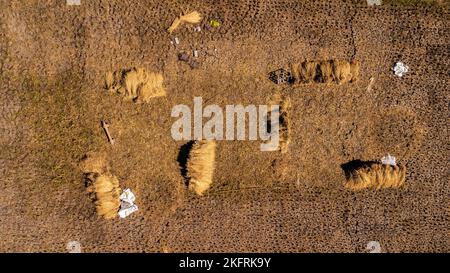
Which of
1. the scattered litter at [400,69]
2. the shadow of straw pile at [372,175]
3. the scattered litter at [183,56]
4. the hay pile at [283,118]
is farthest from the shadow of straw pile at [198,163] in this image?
the scattered litter at [400,69]

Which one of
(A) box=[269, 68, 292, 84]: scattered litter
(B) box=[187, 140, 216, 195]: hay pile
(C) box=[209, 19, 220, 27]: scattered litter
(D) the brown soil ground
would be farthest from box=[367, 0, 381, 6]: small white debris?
(B) box=[187, 140, 216, 195]: hay pile

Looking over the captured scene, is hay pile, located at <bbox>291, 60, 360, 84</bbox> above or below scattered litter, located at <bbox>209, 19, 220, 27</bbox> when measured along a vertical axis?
below

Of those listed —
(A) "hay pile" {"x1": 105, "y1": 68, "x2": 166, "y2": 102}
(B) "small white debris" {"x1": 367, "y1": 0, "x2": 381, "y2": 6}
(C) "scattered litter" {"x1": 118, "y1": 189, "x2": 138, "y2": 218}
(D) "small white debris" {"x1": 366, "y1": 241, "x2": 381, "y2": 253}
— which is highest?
(B) "small white debris" {"x1": 367, "y1": 0, "x2": 381, "y2": 6}

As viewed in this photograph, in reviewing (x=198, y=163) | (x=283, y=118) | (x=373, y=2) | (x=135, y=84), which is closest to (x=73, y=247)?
(x=198, y=163)

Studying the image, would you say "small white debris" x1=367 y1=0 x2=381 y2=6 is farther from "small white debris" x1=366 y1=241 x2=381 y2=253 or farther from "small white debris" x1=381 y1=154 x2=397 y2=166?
"small white debris" x1=366 y1=241 x2=381 y2=253

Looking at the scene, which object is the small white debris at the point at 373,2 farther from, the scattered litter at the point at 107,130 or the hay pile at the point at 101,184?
the hay pile at the point at 101,184

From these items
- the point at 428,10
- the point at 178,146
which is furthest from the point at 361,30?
the point at 178,146
